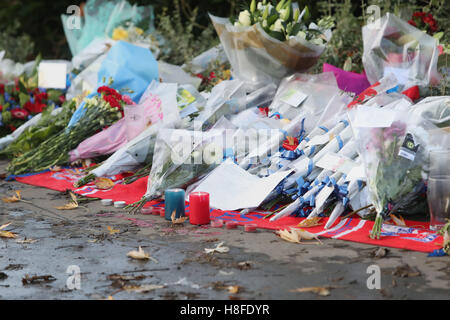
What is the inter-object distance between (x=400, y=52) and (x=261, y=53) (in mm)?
1060

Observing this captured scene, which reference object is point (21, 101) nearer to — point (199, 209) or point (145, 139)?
point (145, 139)

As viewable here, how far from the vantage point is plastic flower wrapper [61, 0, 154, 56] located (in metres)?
6.88

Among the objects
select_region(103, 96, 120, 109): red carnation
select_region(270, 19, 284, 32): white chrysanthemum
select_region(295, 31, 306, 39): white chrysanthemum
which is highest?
select_region(270, 19, 284, 32): white chrysanthemum

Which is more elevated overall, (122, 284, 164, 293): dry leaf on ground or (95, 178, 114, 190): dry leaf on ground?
(122, 284, 164, 293): dry leaf on ground

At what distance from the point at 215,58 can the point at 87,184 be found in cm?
219

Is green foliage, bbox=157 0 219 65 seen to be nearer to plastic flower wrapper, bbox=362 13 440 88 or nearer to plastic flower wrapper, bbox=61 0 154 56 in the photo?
plastic flower wrapper, bbox=61 0 154 56

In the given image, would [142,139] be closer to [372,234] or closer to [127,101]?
[127,101]

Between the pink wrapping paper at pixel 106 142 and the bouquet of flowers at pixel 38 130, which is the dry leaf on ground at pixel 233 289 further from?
the bouquet of flowers at pixel 38 130

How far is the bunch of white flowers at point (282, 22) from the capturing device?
4824mm

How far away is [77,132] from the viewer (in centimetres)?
520

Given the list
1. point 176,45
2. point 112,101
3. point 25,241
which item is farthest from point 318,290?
point 176,45

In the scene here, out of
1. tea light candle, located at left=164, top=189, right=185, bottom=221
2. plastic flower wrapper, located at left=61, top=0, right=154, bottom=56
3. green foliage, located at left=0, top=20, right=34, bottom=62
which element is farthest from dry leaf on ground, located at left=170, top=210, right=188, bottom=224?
green foliage, located at left=0, top=20, right=34, bottom=62

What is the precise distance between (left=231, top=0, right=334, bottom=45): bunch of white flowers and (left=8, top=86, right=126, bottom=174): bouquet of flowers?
1209 mm
